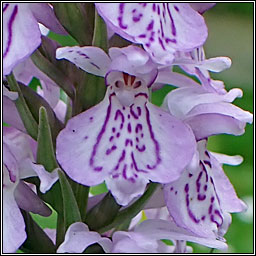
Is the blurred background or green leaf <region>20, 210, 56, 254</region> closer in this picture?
green leaf <region>20, 210, 56, 254</region>

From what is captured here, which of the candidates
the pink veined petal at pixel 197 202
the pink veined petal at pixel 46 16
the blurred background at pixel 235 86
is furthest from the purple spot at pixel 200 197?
the blurred background at pixel 235 86

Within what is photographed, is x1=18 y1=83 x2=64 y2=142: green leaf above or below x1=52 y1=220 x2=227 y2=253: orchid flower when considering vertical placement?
above

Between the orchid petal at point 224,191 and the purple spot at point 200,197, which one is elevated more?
the purple spot at point 200,197

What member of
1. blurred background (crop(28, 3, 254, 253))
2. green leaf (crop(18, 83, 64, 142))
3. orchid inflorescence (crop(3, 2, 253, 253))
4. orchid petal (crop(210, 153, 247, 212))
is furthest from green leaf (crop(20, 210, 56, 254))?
blurred background (crop(28, 3, 254, 253))

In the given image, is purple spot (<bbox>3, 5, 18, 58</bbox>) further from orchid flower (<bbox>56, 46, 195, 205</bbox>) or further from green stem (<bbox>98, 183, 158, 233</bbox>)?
green stem (<bbox>98, 183, 158, 233</bbox>)

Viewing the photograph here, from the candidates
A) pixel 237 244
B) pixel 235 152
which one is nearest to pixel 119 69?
pixel 237 244

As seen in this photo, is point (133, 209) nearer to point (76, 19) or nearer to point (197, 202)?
point (197, 202)

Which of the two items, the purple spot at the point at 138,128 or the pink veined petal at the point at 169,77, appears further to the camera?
the pink veined petal at the point at 169,77

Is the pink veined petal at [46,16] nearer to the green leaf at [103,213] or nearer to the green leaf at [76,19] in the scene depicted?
the green leaf at [76,19]
